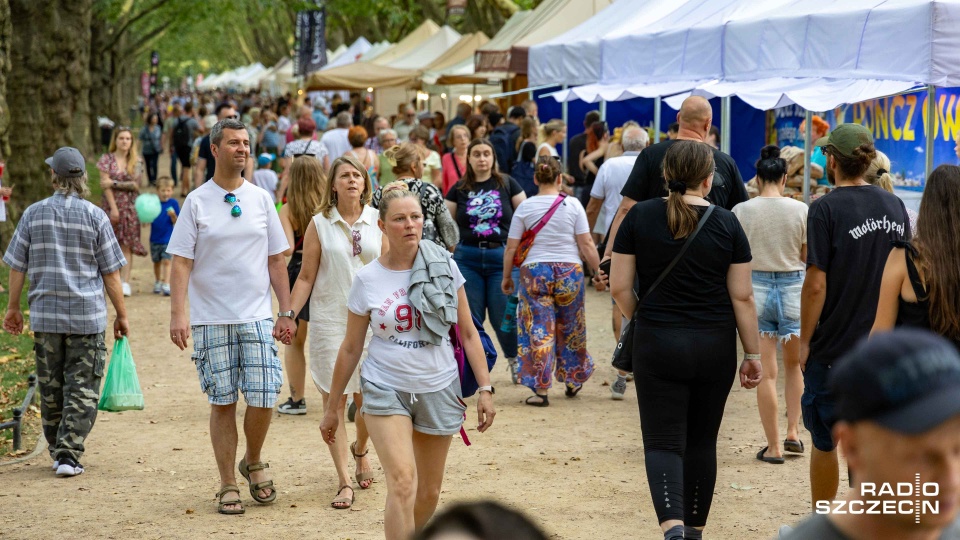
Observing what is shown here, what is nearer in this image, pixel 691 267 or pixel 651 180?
pixel 691 267

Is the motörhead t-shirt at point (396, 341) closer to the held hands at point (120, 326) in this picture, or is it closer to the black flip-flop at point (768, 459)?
the held hands at point (120, 326)

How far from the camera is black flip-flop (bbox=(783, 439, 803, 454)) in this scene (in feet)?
23.9

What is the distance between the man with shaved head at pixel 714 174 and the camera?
248 inches

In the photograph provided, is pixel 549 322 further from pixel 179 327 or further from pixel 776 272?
pixel 179 327

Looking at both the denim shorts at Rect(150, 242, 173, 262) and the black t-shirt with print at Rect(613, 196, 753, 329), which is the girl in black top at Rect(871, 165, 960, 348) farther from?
the denim shorts at Rect(150, 242, 173, 262)

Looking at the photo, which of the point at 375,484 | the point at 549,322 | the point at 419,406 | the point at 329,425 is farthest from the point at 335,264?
the point at 549,322

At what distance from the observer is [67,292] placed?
22.5 feet

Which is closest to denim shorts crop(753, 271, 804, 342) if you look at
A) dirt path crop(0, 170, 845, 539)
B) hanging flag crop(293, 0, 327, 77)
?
dirt path crop(0, 170, 845, 539)

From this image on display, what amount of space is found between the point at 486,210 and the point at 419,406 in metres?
4.26

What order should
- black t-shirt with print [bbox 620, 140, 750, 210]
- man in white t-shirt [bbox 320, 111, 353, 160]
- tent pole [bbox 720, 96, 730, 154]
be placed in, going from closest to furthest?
1. black t-shirt with print [bbox 620, 140, 750, 210]
2. tent pole [bbox 720, 96, 730, 154]
3. man in white t-shirt [bbox 320, 111, 353, 160]

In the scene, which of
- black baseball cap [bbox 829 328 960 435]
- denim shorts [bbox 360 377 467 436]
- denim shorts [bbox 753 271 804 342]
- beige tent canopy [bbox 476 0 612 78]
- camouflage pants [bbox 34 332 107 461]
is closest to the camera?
black baseball cap [bbox 829 328 960 435]

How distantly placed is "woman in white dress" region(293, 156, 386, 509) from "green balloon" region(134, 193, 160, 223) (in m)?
7.45

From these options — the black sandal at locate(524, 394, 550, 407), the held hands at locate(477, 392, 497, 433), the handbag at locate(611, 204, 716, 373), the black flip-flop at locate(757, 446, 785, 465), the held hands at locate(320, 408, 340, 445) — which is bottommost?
the black sandal at locate(524, 394, 550, 407)

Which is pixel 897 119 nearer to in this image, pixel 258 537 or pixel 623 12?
pixel 623 12
